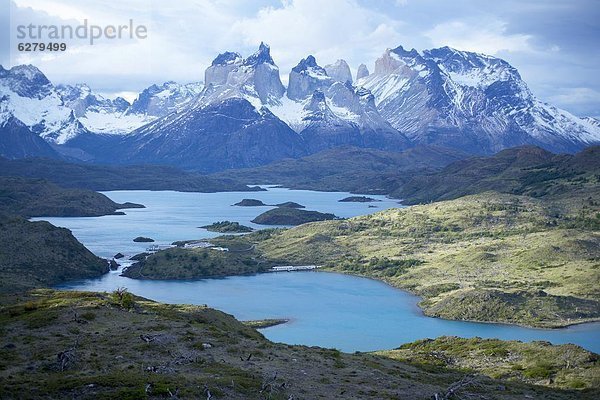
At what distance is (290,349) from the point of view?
6744cm

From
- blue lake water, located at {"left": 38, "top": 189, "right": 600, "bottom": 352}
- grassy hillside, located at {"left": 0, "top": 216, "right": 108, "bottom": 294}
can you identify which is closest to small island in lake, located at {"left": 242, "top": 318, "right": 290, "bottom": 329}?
blue lake water, located at {"left": 38, "top": 189, "right": 600, "bottom": 352}

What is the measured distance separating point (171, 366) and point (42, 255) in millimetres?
133714

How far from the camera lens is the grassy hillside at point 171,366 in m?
43.6

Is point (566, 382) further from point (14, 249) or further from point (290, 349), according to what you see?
point (14, 249)

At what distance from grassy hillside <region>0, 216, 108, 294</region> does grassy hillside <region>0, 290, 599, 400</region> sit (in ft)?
313

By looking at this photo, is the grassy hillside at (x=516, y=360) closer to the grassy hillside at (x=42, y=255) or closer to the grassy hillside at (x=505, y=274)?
the grassy hillside at (x=505, y=274)

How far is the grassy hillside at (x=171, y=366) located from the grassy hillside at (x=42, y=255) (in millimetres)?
95301

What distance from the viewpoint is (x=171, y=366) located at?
50.5m

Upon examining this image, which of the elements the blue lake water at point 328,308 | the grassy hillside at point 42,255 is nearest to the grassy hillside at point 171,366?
the blue lake water at point 328,308

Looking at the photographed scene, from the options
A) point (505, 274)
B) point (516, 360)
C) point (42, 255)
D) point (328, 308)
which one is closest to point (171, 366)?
A: point (516, 360)

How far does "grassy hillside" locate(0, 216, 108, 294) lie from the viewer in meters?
161

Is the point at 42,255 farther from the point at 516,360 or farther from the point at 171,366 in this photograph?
the point at 171,366

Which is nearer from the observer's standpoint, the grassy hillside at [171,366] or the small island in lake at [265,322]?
the grassy hillside at [171,366]

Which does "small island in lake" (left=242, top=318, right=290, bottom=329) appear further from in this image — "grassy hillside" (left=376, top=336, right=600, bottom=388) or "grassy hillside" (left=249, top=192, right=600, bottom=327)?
"grassy hillside" (left=376, top=336, right=600, bottom=388)
